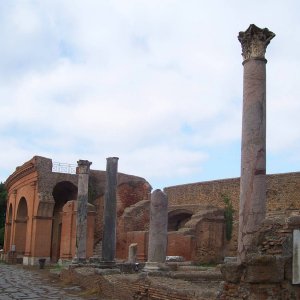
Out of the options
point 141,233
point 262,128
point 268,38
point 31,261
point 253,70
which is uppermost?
point 268,38

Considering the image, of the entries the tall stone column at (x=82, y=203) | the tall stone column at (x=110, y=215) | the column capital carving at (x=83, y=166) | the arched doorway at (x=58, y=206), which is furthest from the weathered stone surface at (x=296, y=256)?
the arched doorway at (x=58, y=206)

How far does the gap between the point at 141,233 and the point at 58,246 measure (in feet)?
30.2

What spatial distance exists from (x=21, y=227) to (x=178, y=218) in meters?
10.5

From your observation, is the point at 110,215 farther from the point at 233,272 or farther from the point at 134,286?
the point at 233,272

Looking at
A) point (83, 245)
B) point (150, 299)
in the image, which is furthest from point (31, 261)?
point (150, 299)

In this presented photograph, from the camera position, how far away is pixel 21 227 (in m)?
33.5

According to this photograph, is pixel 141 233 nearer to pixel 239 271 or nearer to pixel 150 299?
pixel 150 299

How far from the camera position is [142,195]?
3334 centimetres

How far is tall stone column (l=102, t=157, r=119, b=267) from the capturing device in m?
16.2

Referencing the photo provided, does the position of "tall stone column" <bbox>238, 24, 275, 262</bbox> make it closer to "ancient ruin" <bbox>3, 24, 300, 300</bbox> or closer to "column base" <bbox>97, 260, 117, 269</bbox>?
"ancient ruin" <bbox>3, 24, 300, 300</bbox>

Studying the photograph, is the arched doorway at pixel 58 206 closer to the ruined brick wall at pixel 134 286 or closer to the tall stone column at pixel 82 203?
the tall stone column at pixel 82 203

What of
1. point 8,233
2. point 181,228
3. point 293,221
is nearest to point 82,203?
point 181,228

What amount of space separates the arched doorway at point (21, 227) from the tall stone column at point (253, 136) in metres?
25.9

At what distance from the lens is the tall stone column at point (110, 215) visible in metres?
16.2
